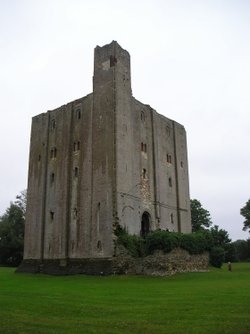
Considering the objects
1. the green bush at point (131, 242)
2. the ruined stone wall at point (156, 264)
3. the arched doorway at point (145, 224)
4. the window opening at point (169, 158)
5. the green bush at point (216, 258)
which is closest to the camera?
the ruined stone wall at point (156, 264)

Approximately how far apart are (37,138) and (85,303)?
31.6m

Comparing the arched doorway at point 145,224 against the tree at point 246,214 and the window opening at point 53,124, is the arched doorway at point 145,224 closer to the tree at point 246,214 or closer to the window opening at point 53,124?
the window opening at point 53,124

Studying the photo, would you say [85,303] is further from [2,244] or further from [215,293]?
[2,244]

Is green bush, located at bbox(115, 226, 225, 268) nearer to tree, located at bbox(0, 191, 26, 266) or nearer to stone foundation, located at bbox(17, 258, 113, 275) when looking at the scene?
stone foundation, located at bbox(17, 258, 113, 275)

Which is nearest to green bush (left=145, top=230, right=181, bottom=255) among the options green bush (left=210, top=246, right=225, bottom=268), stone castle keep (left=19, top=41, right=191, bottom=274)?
stone castle keep (left=19, top=41, right=191, bottom=274)

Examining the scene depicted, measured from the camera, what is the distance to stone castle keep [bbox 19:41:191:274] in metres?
34.5

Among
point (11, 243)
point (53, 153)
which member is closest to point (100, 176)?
point (53, 153)

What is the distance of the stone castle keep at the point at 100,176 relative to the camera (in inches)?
1358

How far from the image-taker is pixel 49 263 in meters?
37.9

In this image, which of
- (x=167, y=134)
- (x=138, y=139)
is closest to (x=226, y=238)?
(x=167, y=134)

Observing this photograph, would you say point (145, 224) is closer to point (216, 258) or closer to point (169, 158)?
point (216, 258)

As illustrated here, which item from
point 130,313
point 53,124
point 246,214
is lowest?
point 130,313

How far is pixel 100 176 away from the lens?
116 feet

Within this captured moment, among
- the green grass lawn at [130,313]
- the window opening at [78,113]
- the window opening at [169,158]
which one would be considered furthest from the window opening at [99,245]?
the green grass lawn at [130,313]
